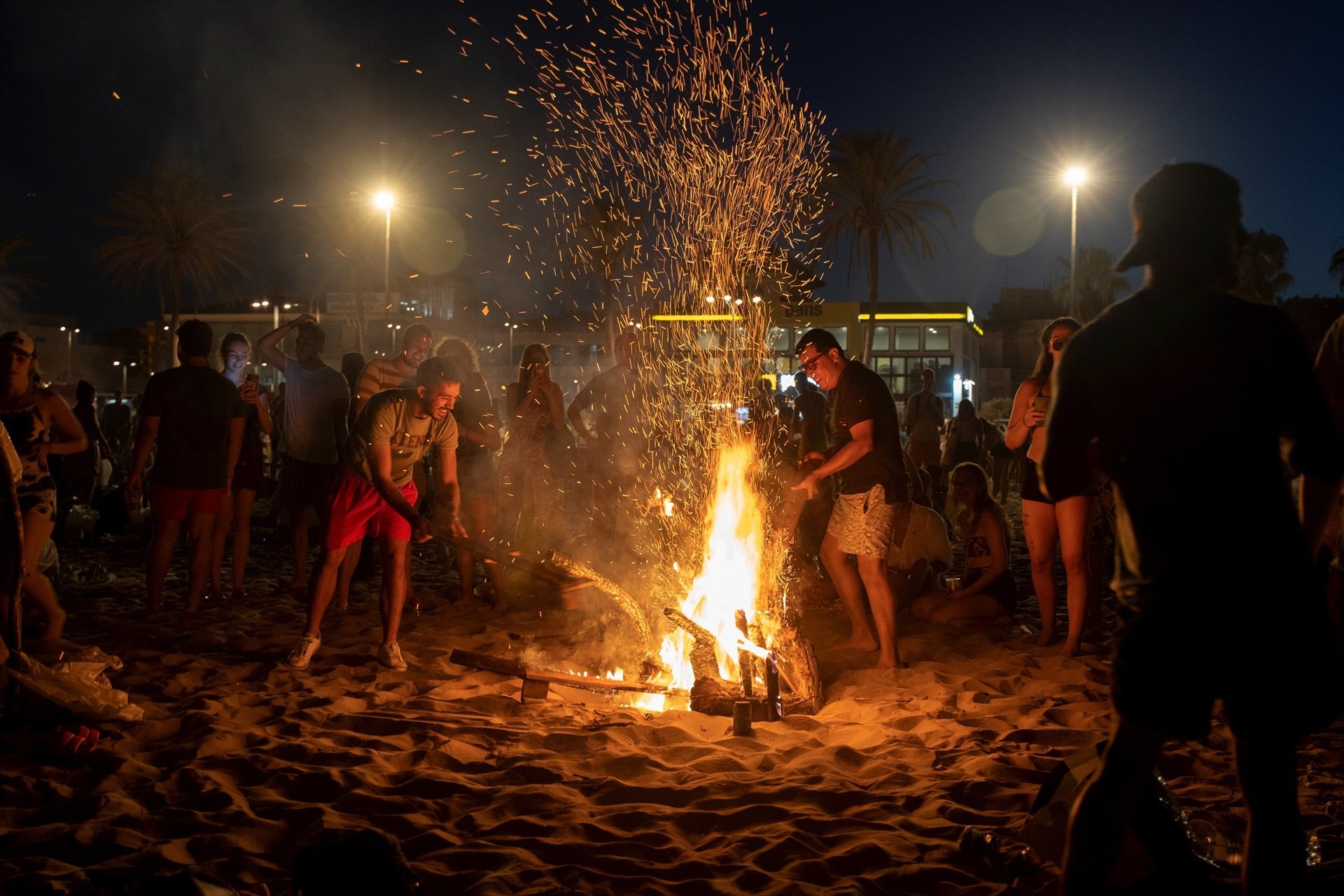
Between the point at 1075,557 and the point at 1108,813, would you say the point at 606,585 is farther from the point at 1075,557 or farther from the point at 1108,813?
the point at 1108,813

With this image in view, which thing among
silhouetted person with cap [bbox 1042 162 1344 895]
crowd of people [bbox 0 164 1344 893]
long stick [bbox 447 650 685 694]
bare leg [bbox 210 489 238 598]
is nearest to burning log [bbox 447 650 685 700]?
long stick [bbox 447 650 685 694]

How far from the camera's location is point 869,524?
5.58 metres

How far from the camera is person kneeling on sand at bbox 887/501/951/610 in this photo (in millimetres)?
7117

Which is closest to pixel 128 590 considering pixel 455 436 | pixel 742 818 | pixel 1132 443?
pixel 455 436

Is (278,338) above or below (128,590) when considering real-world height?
above

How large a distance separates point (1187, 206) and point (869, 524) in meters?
3.40

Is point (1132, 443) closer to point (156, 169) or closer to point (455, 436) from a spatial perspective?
point (455, 436)

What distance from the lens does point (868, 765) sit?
3998 mm

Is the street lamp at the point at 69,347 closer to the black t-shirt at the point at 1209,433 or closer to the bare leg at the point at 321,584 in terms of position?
the bare leg at the point at 321,584

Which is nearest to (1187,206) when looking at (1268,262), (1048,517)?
(1048,517)

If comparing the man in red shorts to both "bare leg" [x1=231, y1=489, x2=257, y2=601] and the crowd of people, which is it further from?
"bare leg" [x1=231, y1=489, x2=257, y2=601]

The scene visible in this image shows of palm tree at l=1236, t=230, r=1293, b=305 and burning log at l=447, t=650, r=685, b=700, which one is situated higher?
palm tree at l=1236, t=230, r=1293, b=305

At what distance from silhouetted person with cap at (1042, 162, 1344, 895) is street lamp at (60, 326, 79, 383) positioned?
236ft

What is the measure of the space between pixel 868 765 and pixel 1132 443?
2195mm
